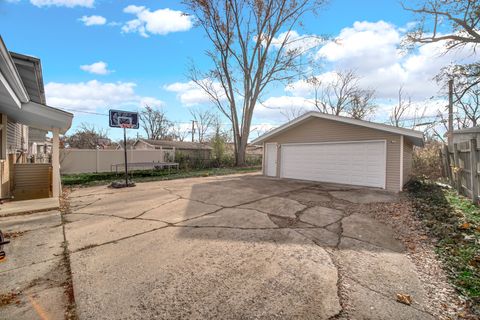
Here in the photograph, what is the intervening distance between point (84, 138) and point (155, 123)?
32.5ft

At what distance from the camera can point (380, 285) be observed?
97.0 inches

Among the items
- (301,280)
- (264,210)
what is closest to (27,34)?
(264,210)

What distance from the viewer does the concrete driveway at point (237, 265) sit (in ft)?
6.82

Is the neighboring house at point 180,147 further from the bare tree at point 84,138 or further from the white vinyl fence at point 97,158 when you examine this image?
the bare tree at point 84,138

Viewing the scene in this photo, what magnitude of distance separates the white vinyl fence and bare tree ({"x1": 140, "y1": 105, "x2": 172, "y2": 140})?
18958 millimetres

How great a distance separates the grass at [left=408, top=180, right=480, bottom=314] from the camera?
100.0 inches

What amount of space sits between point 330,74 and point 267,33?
382 inches

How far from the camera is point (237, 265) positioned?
2.83 meters

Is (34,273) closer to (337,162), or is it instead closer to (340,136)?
(337,162)

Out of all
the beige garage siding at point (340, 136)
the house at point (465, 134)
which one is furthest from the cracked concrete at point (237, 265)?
the house at point (465, 134)

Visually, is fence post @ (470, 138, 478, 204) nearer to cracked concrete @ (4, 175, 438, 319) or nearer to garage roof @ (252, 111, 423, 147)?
cracked concrete @ (4, 175, 438, 319)

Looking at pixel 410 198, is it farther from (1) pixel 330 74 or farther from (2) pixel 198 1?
(1) pixel 330 74

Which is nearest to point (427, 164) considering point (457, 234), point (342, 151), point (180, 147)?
point (342, 151)

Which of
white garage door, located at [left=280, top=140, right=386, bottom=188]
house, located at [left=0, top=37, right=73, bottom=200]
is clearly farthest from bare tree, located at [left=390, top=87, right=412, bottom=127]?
house, located at [left=0, top=37, right=73, bottom=200]
